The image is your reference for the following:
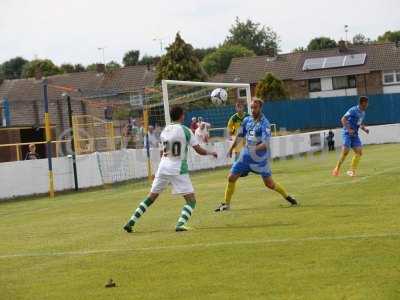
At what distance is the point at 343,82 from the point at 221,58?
175ft

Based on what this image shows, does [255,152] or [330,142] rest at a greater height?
[255,152]

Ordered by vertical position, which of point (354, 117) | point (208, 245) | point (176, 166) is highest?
point (354, 117)

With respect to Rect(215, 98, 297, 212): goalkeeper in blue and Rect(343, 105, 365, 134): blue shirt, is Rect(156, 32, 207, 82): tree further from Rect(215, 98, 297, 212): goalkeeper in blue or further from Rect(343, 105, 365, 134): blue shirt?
Rect(215, 98, 297, 212): goalkeeper in blue

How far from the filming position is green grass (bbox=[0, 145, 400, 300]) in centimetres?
877

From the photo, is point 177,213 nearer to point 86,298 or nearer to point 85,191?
point 86,298

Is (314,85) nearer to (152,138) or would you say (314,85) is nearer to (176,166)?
Result: (152,138)

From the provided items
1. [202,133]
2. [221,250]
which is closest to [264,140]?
[221,250]

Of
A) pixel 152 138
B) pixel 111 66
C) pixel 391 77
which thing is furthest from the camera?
pixel 111 66

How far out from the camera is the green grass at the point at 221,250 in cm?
877

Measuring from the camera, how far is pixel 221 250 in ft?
36.5

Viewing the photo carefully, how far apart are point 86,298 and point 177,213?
7.85 meters

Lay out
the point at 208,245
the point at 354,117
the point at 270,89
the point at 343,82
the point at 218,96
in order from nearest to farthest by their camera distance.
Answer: the point at 208,245, the point at 354,117, the point at 218,96, the point at 270,89, the point at 343,82

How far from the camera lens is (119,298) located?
28.2 feet

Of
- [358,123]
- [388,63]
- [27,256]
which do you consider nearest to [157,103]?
[358,123]
